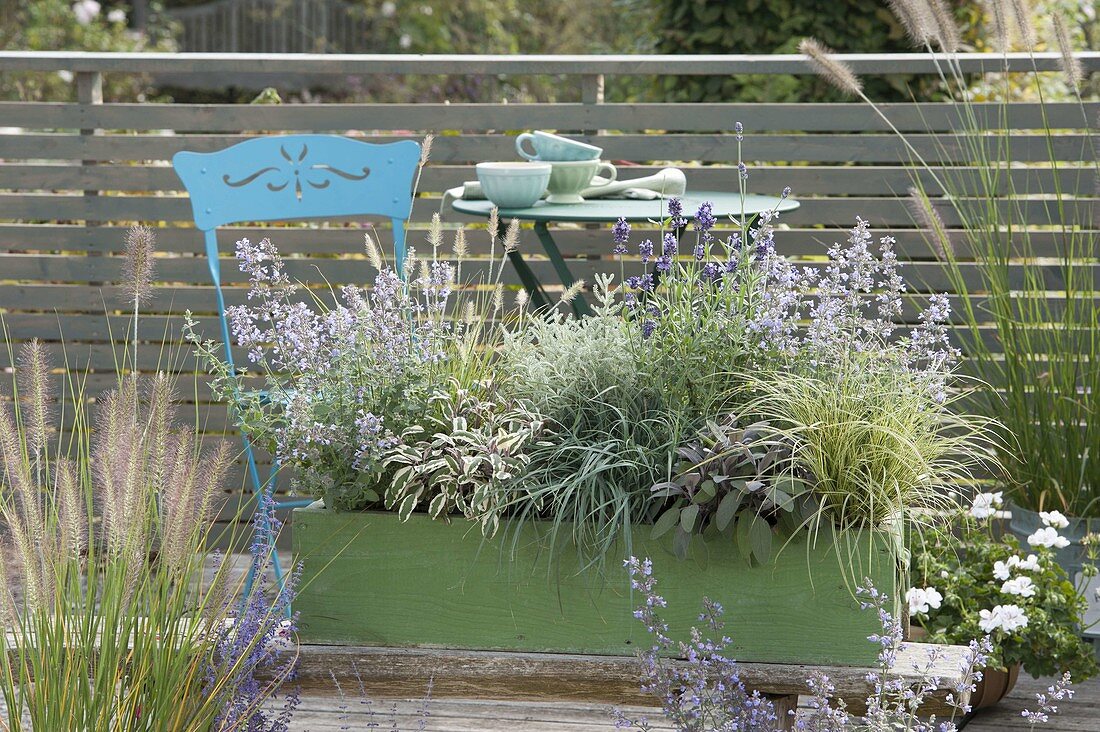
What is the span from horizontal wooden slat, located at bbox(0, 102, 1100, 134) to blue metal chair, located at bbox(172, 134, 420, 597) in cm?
51

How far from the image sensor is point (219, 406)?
12.1ft

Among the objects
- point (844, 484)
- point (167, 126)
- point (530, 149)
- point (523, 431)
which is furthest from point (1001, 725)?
point (167, 126)

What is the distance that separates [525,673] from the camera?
1.63 m

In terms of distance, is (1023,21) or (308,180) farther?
(308,180)

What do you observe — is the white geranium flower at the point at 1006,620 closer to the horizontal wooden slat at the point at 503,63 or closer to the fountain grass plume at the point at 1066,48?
the fountain grass plume at the point at 1066,48

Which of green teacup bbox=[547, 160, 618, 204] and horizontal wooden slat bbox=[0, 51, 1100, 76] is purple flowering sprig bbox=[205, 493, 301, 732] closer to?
green teacup bbox=[547, 160, 618, 204]

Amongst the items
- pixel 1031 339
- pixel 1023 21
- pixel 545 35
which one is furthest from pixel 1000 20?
pixel 545 35

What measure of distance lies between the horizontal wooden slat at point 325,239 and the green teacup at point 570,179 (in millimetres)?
486

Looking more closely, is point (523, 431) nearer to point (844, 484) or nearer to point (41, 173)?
point (844, 484)

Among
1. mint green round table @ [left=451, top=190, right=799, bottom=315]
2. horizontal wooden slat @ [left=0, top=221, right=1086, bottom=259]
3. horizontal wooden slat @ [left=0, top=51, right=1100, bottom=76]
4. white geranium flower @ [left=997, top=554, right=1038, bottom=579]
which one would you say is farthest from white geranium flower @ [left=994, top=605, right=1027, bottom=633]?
horizontal wooden slat @ [left=0, top=51, right=1100, bottom=76]

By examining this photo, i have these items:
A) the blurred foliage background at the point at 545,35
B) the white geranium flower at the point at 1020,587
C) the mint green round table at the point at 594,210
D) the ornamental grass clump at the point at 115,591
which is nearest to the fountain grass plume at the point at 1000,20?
the mint green round table at the point at 594,210

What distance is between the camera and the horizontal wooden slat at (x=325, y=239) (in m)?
3.42

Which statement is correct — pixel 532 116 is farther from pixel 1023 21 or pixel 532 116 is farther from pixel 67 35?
pixel 67 35

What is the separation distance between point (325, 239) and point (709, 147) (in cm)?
115
